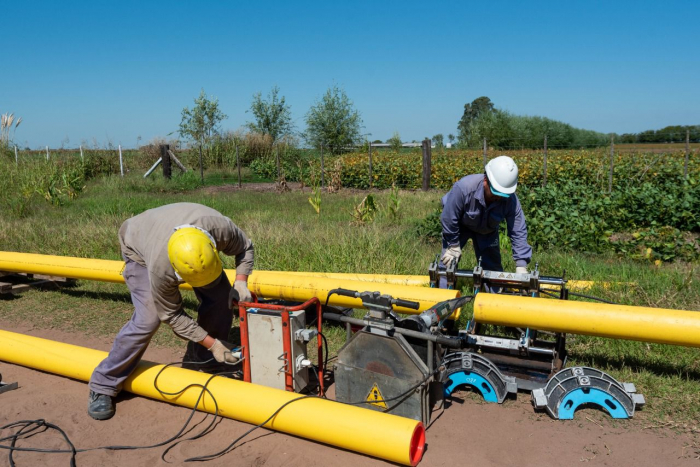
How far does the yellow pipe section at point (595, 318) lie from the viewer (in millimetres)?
3307

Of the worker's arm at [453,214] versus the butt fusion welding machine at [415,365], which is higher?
the worker's arm at [453,214]

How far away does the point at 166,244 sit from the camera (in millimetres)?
3254

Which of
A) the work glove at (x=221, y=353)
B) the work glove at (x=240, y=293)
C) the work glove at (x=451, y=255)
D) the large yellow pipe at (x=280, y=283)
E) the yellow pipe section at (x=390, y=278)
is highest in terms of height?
the work glove at (x=451, y=255)

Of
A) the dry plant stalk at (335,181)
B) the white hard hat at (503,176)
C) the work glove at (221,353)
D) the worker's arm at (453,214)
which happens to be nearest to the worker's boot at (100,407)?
the work glove at (221,353)

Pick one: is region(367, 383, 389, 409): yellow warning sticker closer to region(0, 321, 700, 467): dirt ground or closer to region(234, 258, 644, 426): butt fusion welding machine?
region(234, 258, 644, 426): butt fusion welding machine

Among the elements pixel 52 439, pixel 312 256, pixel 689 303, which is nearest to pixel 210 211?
pixel 52 439

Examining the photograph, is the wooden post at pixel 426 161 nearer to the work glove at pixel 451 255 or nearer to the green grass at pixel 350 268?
the green grass at pixel 350 268

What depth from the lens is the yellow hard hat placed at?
9.92ft

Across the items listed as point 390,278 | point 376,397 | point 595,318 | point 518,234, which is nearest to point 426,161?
point 390,278

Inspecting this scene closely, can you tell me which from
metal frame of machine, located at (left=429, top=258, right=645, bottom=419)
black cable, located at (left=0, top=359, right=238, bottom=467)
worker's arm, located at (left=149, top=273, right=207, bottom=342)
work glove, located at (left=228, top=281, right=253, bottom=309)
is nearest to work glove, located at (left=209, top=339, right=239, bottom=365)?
worker's arm, located at (left=149, top=273, right=207, bottom=342)

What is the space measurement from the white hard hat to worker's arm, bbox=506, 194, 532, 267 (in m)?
0.24

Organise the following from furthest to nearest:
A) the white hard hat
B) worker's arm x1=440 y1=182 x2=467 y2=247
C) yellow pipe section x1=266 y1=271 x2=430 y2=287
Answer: yellow pipe section x1=266 y1=271 x2=430 y2=287 → worker's arm x1=440 y1=182 x2=467 y2=247 → the white hard hat

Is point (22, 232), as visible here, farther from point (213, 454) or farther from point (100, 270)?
point (213, 454)

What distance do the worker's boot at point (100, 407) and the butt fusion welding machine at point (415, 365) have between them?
0.99 metres
